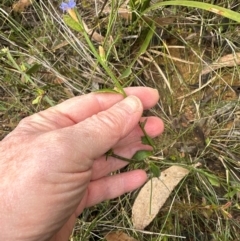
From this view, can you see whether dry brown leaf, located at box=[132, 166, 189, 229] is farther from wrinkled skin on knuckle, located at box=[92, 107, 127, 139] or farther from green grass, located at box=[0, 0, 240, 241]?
wrinkled skin on knuckle, located at box=[92, 107, 127, 139]

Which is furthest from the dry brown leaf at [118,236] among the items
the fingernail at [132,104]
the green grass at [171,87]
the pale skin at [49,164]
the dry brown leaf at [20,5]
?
the dry brown leaf at [20,5]

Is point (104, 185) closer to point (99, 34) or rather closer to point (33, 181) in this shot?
point (33, 181)

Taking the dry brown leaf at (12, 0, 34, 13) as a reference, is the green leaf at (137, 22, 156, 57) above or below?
below

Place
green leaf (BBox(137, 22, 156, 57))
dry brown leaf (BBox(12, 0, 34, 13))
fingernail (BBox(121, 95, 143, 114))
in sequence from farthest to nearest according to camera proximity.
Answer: dry brown leaf (BBox(12, 0, 34, 13)) → green leaf (BBox(137, 22, 156, 57)) → fingernail (BBox(121, 95, 143, 114))

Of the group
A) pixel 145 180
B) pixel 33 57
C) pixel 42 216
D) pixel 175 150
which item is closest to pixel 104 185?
pixel 145 180

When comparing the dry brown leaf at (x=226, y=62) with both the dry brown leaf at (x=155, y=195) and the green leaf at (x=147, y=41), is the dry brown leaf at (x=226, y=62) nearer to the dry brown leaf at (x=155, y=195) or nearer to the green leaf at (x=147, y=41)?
the green leaf at (x=147, y=41)

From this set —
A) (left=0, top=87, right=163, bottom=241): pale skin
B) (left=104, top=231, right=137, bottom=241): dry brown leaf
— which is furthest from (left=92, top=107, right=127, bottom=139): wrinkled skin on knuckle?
(left=104, top=231, right=137, bottom=241): dry brown leaf

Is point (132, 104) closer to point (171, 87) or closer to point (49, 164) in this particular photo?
point (49, 164)

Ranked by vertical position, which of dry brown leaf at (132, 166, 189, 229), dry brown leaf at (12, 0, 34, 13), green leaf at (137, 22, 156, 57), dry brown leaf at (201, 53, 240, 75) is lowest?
dry brown leaf at (132, 166, 189, 229)

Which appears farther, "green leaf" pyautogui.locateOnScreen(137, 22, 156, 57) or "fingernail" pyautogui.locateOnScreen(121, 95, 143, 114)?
"green leaf" pyautogui.locateOnScreen(137, 22, 156, 57)
